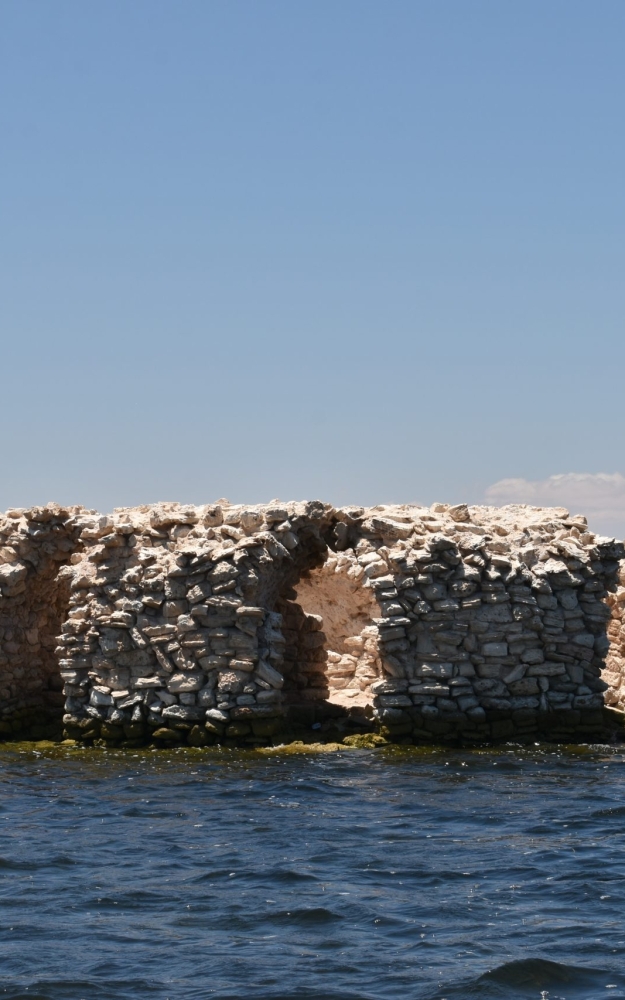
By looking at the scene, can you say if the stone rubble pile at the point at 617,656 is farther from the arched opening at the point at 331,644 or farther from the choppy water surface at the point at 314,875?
the arched opening at the point at 331,644

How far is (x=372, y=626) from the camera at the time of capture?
761 inches

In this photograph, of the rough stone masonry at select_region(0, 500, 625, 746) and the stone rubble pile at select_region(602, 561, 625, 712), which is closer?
the rough stone masonry at select_region(0, 500, 625, 746)

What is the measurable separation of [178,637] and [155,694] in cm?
101

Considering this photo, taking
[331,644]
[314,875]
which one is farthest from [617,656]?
[314,875]

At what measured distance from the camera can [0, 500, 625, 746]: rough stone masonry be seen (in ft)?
59.9

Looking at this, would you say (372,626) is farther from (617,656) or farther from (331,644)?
(331,644)

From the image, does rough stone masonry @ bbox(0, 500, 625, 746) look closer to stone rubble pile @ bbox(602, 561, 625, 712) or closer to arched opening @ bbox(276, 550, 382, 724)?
arched opening @ bbox(276, 550, 382, 724)

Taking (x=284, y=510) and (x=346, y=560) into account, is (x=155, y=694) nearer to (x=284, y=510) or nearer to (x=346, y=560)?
(x=284, y=510)

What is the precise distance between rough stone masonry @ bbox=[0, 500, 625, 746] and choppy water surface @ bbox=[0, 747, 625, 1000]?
0.67 metres

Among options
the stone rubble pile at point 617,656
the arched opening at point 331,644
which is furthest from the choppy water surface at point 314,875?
the stone rubble pile at point 617,656

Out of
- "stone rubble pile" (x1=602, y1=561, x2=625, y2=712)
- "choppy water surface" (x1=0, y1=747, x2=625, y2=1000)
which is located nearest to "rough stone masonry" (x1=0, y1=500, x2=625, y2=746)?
"choppy water surface" (x1=0, y1=747, x2=625, y2=1000)

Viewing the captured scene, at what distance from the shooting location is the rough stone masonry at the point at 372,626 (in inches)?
719

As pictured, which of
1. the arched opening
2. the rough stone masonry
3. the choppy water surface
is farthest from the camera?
the arched opening

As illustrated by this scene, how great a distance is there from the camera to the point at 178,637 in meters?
18.7
